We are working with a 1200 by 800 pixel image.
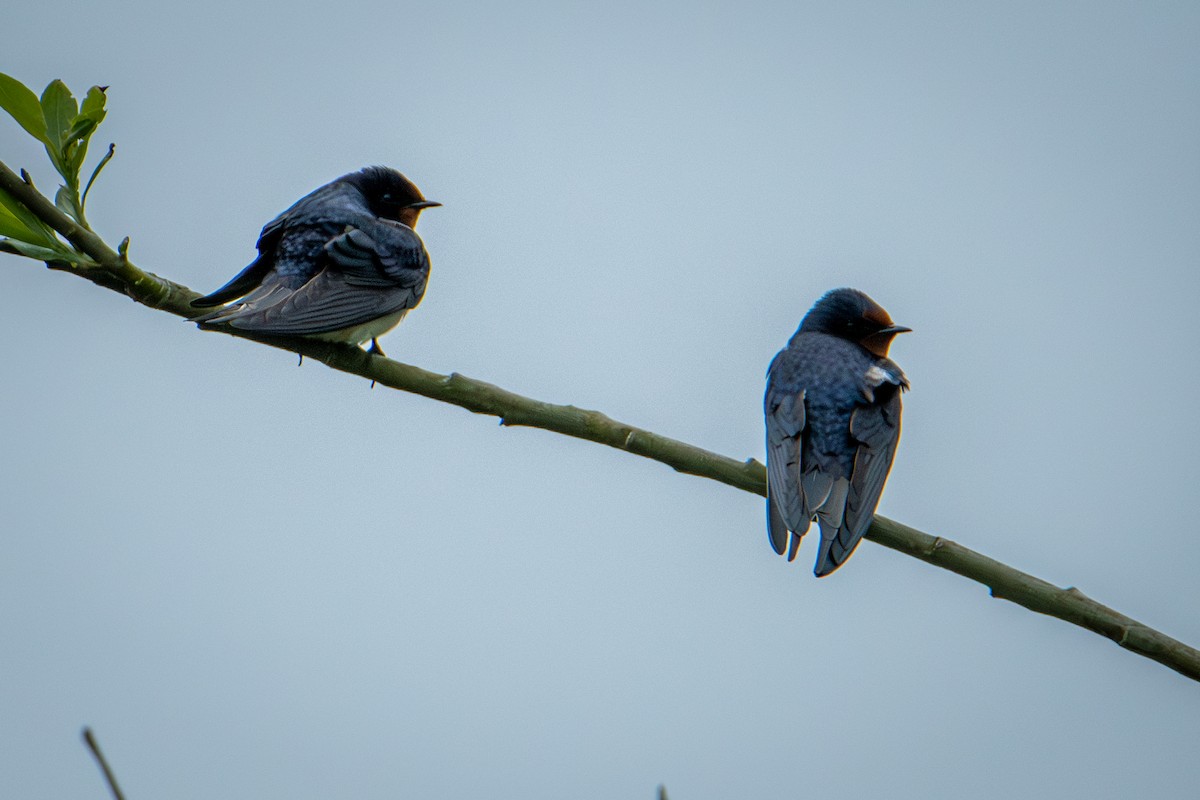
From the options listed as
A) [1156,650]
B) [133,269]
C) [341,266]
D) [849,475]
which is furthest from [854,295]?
[133,269]

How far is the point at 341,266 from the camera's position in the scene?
4148 mm

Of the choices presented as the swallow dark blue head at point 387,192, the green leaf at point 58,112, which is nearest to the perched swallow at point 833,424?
the swallow dark blue head at point 387,192

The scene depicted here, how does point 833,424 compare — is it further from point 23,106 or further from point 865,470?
point 23,106

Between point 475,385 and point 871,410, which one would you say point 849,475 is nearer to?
point 871,410

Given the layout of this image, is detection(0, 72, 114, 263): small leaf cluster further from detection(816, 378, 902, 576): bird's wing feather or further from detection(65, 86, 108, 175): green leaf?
detection(816, 378, 902, 576): bird's wing feather

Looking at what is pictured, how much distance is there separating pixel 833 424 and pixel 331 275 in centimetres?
198

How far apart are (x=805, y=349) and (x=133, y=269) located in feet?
10.3

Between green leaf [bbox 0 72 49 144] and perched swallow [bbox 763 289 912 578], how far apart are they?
2.32 m

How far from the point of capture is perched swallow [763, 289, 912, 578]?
3.82 metres

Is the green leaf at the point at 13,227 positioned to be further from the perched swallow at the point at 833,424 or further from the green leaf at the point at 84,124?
the perched swallow at the point at 833,424

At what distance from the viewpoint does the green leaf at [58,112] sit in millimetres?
2807

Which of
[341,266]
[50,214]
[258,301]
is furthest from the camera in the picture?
[341,266]

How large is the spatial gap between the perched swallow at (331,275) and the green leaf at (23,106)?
64 centimetres

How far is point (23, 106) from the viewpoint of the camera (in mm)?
2824
